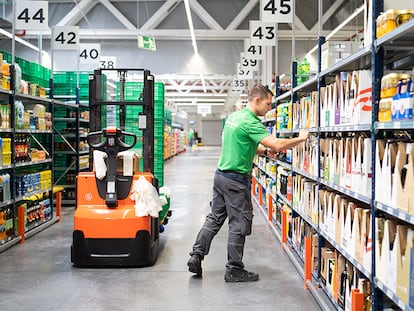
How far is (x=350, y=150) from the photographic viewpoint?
11.2ft

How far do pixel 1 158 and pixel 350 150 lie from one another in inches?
166

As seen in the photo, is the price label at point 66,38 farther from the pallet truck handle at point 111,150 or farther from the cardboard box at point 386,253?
the cardboard box at point 386,253

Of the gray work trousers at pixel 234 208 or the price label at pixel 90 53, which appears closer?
the gray work trousers at pixel 234 208

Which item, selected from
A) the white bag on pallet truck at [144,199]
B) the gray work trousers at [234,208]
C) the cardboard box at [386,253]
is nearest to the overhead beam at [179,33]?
the white bag on pallet truck at [144,199]

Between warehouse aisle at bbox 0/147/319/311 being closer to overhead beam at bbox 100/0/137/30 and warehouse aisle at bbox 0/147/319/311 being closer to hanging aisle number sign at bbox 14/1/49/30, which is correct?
hanging aisle number sign at bbox 14/1/49/30

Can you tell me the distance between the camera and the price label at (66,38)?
10.3 meters

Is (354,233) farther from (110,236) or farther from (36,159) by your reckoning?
(36,159)

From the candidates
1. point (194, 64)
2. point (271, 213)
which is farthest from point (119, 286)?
point (194, 64)

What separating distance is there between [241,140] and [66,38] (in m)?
7.04

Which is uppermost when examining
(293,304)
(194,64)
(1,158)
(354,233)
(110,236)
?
(194,64)

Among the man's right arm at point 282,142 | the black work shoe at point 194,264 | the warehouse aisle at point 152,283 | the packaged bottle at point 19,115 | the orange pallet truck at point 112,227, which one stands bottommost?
the warehouse aisle at point 152,283

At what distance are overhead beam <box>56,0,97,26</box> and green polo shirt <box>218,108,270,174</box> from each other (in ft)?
40.1

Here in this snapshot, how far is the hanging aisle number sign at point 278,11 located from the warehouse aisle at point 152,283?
10.8 ft

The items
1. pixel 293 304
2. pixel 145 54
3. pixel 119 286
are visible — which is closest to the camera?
pixel 293 304
